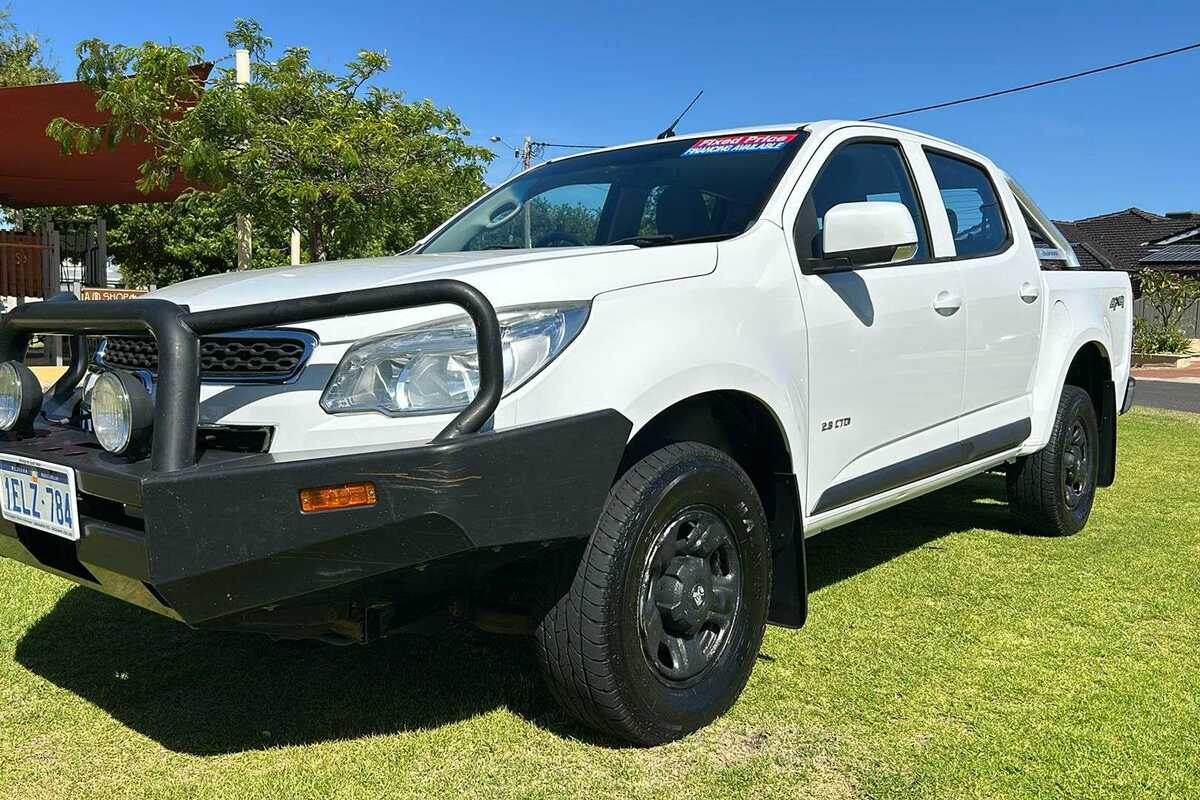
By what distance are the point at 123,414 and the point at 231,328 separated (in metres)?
0.32

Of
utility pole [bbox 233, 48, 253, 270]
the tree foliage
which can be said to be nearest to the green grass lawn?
utility pole [bbox 233, 48, 253, 270]

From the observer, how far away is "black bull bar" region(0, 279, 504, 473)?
213 cm

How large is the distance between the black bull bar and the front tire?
0.52 metres

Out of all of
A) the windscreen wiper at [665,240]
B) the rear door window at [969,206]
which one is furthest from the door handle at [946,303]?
the windscreen wiper at [665,240]

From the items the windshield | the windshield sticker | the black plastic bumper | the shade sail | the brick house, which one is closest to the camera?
the black plastic bumper

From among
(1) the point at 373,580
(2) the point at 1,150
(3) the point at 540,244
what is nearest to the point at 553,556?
(1) the point at 373,580

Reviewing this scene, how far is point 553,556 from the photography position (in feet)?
8.53

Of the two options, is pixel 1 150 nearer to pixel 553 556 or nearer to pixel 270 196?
pixel 270 196

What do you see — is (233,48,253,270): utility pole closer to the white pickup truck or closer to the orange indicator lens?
the white pickup truck

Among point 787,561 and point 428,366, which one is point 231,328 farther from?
point 787,561

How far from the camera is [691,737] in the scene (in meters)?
2.83

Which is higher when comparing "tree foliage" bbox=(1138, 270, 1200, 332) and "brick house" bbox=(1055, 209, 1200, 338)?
"brick house" bbox=(1055, 209, 1200, 338)

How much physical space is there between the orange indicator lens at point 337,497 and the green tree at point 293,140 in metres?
6.13

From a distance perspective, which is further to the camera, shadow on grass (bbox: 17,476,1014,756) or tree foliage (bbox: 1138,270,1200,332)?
tree foliage (bbox: 1138,270,1200,332)
